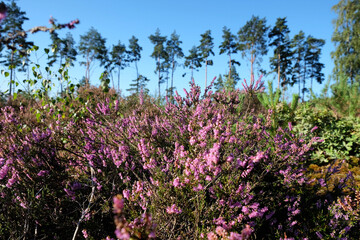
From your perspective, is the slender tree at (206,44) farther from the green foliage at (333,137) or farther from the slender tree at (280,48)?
the green foliage at (333,137)

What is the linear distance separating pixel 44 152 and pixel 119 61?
53.0 m

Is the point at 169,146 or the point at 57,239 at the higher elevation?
the point at 169,146

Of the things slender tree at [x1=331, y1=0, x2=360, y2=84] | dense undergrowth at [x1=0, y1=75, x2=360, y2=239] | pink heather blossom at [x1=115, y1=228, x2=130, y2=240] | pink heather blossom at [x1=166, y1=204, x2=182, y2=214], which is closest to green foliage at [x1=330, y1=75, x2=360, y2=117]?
dense undergrowth at [x1=0, y1=75, x2=360, y2=239]

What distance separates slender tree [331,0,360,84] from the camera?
82.9ft

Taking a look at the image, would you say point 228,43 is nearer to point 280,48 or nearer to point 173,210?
point 280,48

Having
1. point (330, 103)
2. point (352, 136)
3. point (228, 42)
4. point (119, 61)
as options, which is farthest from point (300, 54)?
point (352, 136)

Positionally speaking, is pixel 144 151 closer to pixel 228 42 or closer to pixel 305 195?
pixel 305 195

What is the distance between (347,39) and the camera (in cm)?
2578

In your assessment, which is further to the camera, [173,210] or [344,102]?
[344,102]

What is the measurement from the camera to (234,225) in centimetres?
185

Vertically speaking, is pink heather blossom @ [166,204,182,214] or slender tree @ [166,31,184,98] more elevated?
slender tree @ [166,31,184,98]

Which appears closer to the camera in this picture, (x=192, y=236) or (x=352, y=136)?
(x=192, y=236)

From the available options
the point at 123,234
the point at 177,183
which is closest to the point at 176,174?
the point at 177,183

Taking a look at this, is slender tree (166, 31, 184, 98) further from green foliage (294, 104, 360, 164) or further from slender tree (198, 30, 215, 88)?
green foliage (294, 104, 360, 164)
